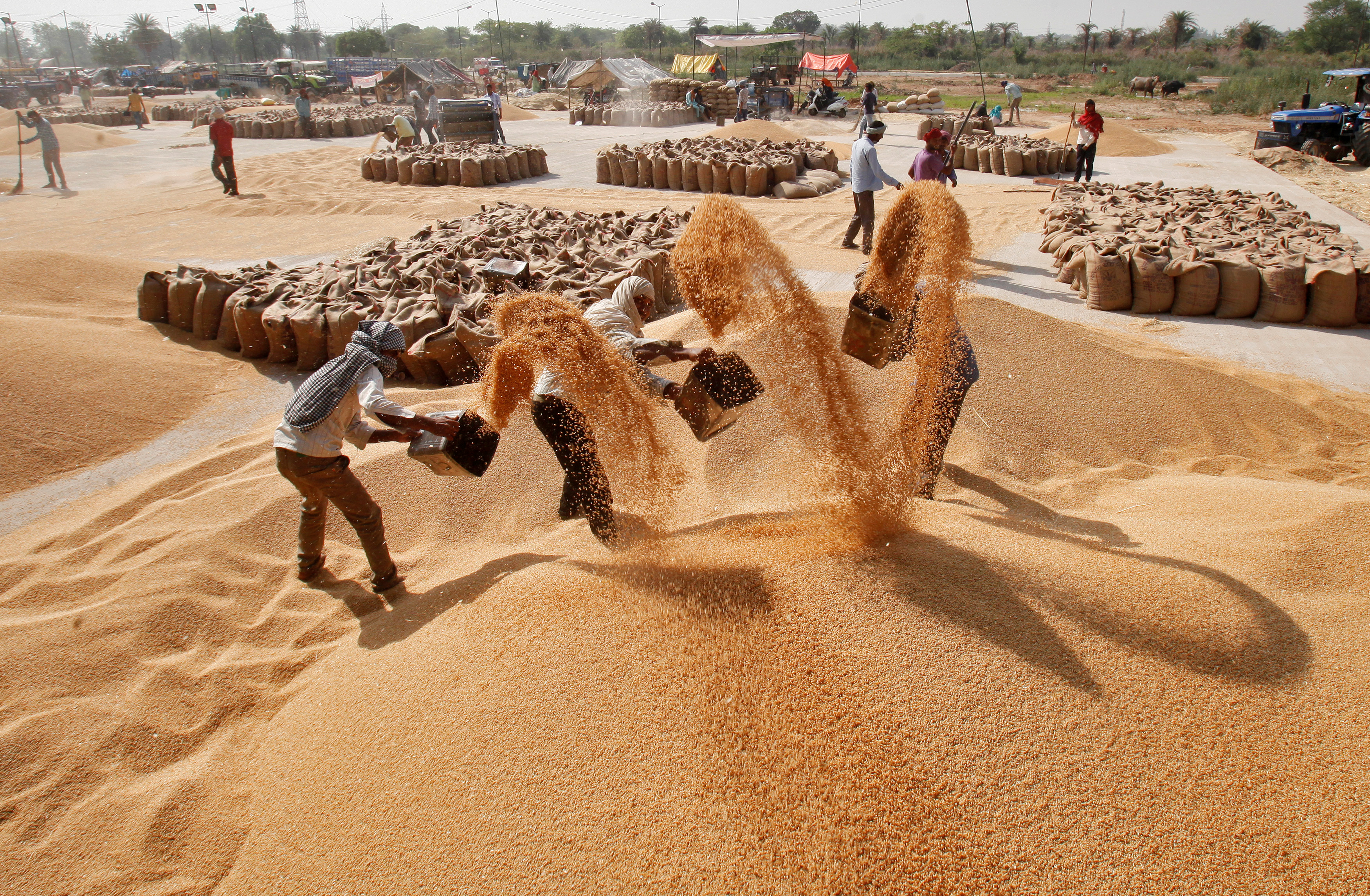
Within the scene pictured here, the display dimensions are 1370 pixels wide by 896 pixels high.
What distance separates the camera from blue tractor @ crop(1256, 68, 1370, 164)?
13148 millimetres

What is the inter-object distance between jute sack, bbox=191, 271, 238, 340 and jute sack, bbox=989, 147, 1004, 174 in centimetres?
1164

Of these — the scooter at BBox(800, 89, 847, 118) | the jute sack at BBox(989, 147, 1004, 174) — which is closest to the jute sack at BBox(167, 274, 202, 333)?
the jute sack at BBox(989, 147, 1004, 174)

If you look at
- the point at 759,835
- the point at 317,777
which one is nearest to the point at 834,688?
the point at 759,835

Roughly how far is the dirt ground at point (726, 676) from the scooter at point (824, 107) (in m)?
21.0

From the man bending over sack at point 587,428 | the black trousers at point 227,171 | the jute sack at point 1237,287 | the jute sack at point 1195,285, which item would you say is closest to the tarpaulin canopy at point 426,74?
the black trousers at point 227,171

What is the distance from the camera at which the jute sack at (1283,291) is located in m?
5.64

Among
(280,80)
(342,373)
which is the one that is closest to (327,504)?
(342,373)

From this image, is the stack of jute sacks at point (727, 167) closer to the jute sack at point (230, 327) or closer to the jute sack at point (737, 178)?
the jute sack at point (737, 178)

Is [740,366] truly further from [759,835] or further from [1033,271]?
[1033,271]

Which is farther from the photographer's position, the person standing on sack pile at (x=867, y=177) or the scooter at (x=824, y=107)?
the scooter at (x=824, y=107)

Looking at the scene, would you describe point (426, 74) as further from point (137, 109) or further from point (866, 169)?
point (866, 169)

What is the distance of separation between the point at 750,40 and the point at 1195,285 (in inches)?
923

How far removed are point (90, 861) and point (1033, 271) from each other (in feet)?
24.9

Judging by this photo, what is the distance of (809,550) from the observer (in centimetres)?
259
